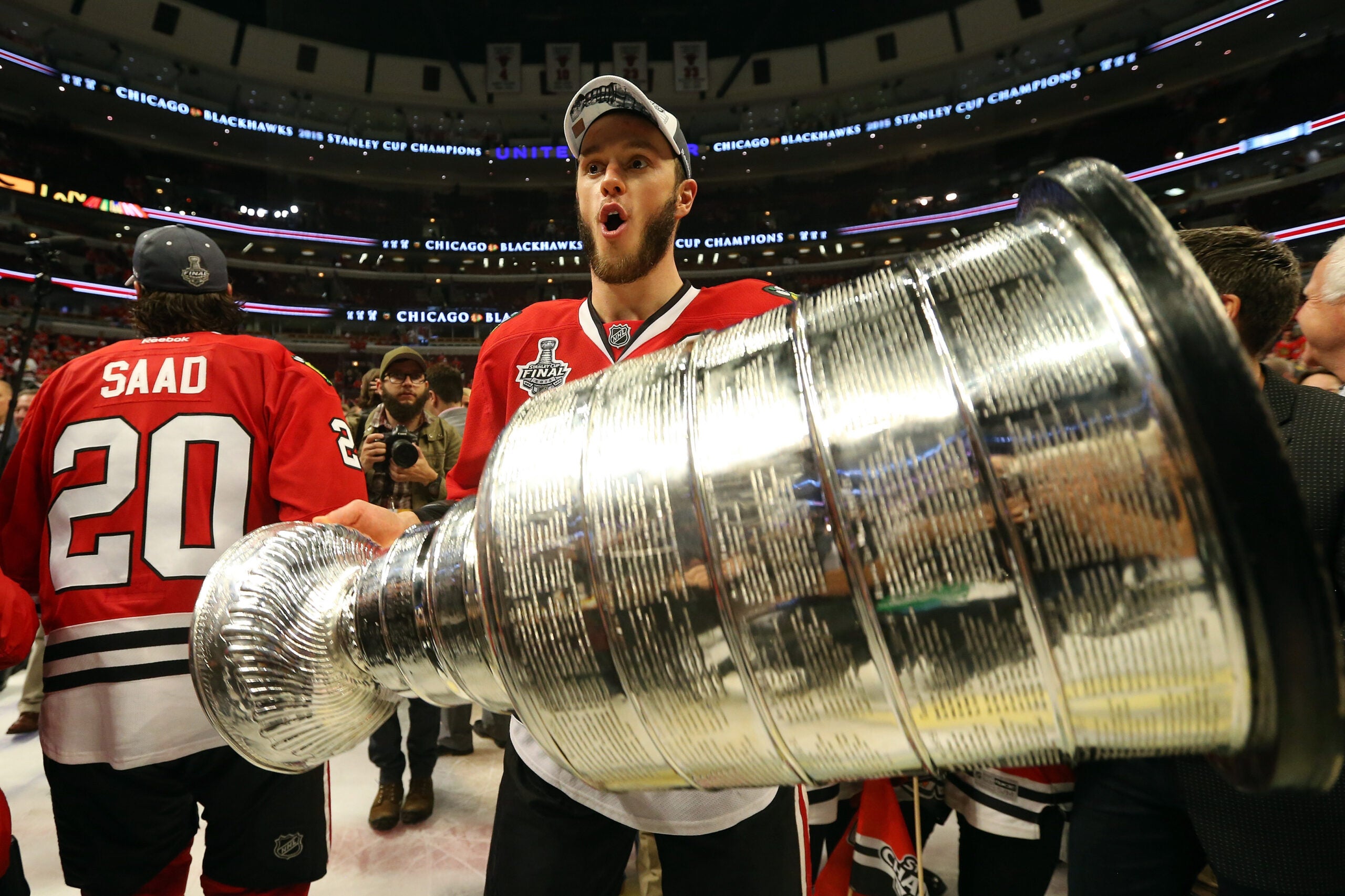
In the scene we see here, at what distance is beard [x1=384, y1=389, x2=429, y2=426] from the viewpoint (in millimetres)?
2879

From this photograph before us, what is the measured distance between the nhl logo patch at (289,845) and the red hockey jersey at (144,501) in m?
0.22

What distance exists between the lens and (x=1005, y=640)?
0.85 ft

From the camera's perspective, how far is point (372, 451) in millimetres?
2455

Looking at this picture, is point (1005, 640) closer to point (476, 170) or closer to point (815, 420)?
point (815, 420)

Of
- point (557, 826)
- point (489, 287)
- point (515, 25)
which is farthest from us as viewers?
point (489, 287)

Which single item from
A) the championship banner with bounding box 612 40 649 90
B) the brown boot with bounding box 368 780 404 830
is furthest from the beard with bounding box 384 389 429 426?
the championship banner with bounding box 612 40 649 90

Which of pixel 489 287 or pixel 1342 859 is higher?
pixel 489 287

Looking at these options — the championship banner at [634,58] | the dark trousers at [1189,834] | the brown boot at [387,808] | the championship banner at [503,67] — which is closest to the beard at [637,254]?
the dark trousers at [1189,834]

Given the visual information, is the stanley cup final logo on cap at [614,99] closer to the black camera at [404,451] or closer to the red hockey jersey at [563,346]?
the red hockey jersey at [563,346]

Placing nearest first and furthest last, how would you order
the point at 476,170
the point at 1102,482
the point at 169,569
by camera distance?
the point at 1102,482 < the point at 169,569 < the point at 476,170

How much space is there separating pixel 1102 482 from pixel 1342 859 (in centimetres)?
123

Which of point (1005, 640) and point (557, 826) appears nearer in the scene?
point (1005, 640)

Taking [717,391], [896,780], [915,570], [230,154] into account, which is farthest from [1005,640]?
[230,154]

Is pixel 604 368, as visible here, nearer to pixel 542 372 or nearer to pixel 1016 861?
pixel 542 372
